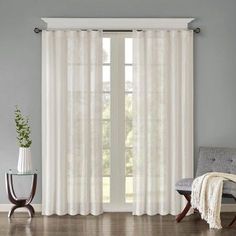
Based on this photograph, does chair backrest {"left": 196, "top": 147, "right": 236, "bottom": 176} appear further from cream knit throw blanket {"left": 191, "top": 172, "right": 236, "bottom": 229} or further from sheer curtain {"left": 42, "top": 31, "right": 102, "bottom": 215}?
sheer curtain {"left": 42, "top": 31, "right": 102, "bottom": 215}

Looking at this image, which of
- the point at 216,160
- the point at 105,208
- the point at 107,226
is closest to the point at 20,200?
the point at 105,208

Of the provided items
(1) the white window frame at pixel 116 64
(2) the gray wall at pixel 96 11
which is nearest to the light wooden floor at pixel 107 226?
(1) the white window frame at pixel 116 64

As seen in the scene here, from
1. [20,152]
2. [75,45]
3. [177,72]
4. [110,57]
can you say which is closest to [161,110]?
[177,72]

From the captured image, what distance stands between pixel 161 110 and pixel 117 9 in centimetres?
131

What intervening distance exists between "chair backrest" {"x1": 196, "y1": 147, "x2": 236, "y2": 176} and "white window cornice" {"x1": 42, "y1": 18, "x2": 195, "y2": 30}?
149 cm

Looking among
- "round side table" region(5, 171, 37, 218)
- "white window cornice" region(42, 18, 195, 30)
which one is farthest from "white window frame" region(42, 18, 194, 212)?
"round side table" region(5, 171, 37, 218)

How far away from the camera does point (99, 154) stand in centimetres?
604

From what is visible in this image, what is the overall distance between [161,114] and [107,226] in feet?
4.77

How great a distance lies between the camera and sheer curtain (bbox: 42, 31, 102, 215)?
6.01m

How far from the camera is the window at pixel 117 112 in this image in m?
6.14

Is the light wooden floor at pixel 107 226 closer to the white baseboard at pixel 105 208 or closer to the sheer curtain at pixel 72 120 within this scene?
the white baseboard at pixel 105 208

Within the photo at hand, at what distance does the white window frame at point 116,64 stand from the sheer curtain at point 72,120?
0.14m

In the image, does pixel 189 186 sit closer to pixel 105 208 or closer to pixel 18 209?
pixel 105 208

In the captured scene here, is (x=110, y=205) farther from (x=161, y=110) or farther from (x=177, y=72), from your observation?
(x=177, y=72)
